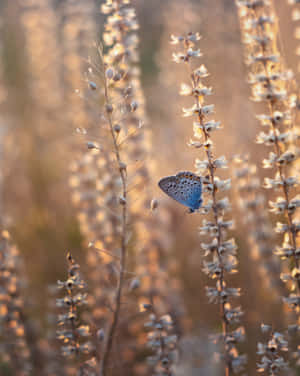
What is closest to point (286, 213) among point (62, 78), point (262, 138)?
point (262, 138)

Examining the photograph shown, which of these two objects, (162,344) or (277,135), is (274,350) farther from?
(277,135)

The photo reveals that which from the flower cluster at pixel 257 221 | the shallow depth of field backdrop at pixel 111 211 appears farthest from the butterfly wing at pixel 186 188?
the flower cluster at pixel 257 221

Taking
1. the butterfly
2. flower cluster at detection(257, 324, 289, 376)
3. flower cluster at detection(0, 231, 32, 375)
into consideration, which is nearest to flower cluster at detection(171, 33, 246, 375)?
the butterfly

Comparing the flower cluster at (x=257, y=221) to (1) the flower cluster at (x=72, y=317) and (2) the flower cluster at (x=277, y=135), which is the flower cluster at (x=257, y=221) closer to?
(2) the flower cluster at (x=277, y=135)

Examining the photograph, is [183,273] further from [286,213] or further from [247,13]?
[247,13]

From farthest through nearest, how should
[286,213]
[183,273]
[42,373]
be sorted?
1. [183,273]
2. [42,373]
3. [286,213]

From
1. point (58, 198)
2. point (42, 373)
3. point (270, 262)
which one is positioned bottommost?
point (42, 373)
